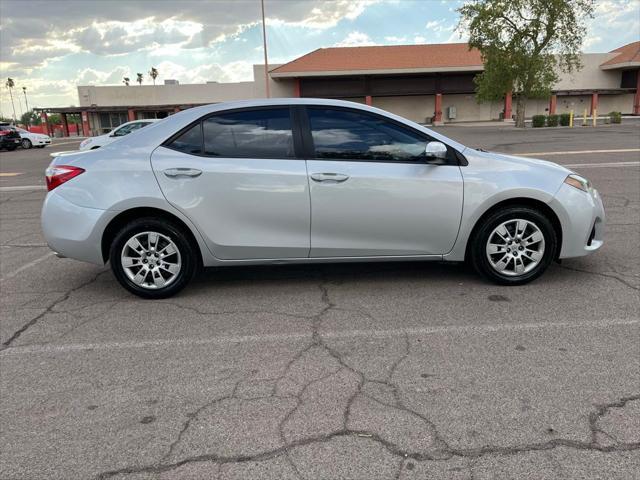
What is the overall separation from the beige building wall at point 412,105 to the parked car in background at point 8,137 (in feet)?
98.0

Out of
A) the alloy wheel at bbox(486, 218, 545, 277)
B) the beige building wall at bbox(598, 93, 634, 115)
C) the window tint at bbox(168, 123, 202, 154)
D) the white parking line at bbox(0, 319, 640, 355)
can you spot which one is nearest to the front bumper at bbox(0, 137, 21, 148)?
the window tint at bbox(168, 123, 202, 154)

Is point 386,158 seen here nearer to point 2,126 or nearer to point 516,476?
point 516,476

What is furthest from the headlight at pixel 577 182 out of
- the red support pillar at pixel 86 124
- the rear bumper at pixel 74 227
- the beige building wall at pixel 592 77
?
the red support pillar at pixel 86 124

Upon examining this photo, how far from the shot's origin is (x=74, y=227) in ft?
15.1

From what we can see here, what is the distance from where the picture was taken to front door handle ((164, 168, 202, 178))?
4496mm

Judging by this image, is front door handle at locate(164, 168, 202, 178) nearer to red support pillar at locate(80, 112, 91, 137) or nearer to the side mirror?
the side mirror

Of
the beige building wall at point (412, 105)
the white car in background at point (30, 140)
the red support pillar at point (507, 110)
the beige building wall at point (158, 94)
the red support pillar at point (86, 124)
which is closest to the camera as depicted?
the white car in background at point (30, 140)

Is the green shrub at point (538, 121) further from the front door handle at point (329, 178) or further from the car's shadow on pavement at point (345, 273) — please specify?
the front door handle at point (329, 178)

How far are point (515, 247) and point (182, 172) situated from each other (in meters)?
3.06

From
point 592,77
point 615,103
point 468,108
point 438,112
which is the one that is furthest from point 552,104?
point 438,112

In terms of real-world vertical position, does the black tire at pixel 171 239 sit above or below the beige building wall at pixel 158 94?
below

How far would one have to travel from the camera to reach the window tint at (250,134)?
15.0 feet

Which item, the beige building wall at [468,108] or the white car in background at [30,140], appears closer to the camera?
the white car in background at [30,140]

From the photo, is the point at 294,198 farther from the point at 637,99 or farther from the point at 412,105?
the point at 637,99
